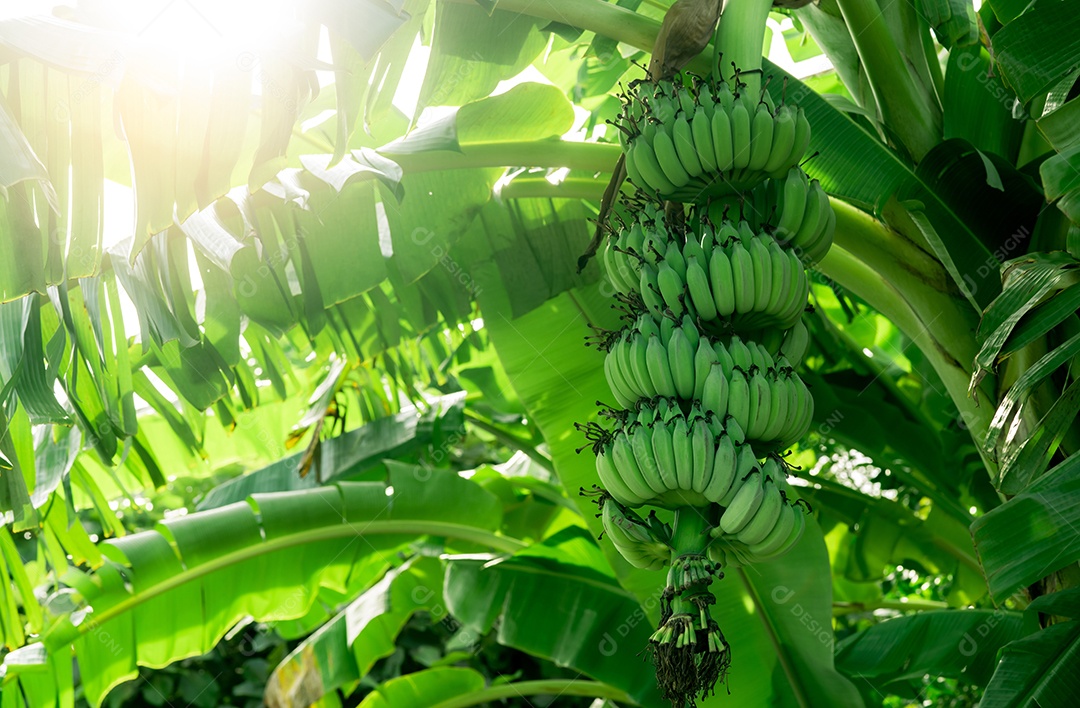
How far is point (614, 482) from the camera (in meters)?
0.96

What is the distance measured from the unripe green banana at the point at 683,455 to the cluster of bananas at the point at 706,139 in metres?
0.33

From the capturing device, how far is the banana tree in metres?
1.12

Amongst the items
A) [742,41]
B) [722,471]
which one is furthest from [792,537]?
[742,41]

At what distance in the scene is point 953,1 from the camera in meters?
1.51

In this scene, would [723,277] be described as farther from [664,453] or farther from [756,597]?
[756,597]

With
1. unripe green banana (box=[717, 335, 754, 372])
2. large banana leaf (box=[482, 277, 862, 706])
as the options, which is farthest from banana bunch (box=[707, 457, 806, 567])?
large banana leaf (box=[482, 277, 862, 706])

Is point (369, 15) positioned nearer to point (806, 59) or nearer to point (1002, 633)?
point (1002, 633)

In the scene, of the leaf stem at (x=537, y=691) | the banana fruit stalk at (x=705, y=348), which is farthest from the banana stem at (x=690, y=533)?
the leaf stem at (x=537, y=691)

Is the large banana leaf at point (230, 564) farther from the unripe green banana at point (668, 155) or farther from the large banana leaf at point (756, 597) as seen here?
the unripe green banana at point (668, 155)

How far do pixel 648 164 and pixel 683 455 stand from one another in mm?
388

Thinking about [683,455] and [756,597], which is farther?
[756,597]

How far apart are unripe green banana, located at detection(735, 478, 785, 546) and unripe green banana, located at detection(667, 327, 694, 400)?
12 cm

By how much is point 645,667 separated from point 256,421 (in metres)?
1.54

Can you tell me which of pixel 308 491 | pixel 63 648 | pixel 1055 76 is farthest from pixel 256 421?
pixel 1055 76
